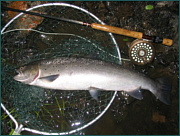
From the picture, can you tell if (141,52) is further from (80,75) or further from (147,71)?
(80,75)

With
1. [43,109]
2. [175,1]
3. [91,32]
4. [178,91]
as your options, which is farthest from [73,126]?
[175,1]

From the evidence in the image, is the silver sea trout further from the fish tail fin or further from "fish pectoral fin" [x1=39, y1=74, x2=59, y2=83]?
the fish tail fin

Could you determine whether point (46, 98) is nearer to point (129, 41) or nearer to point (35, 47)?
point (35, 47)

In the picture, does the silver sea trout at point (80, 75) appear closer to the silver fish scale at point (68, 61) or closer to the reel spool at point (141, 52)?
the silver fish scale at point (68, 61)

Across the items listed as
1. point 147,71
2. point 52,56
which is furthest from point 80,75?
point 147,71

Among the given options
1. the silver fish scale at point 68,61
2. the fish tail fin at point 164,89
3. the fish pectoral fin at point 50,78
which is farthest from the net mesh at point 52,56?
the fish tail fin at point 164,89
